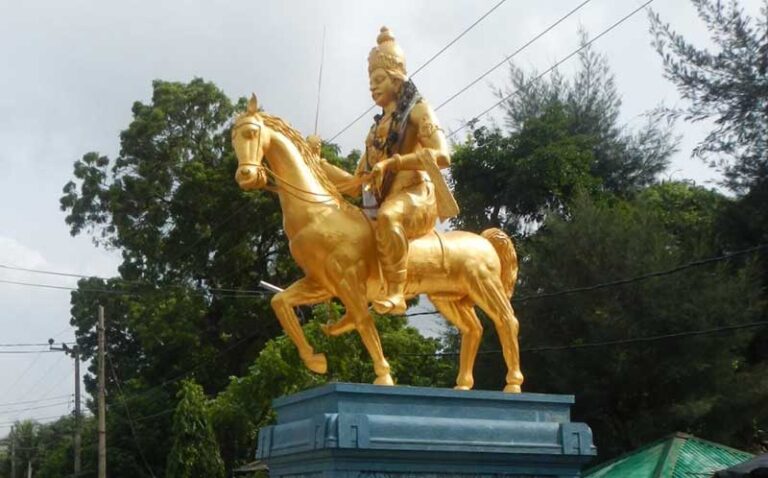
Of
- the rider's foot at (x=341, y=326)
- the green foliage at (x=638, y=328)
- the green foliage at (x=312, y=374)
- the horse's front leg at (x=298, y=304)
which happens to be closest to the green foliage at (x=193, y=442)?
the green foliage at (x=312, y=374)

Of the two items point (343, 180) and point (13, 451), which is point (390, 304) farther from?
Result: point (13, 451)

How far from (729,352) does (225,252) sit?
1308 cm

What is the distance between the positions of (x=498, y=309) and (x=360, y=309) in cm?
131

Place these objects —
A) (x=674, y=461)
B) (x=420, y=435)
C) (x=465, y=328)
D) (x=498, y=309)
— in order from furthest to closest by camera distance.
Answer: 1. (x=674, y=461)
2. (x=465, y=328)
3. (x=498, y=309)
4. (x=420, y=435)

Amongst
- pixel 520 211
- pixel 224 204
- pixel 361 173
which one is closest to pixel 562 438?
pixel 361 173

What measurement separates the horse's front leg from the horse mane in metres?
0.73

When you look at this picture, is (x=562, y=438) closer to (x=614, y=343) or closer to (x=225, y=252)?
(x=614, y=343)

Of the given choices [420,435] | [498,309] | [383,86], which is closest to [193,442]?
[498,309]

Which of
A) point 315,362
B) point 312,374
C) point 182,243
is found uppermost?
point 182,243

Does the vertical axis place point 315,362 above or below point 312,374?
below

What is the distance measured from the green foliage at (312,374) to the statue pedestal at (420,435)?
10.6 m

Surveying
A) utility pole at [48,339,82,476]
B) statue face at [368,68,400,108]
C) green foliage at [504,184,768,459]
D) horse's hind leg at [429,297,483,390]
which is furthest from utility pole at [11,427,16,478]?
statue face at [368,68,400,108]

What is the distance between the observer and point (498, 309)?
30.7 feet

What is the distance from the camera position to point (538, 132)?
25875mm
